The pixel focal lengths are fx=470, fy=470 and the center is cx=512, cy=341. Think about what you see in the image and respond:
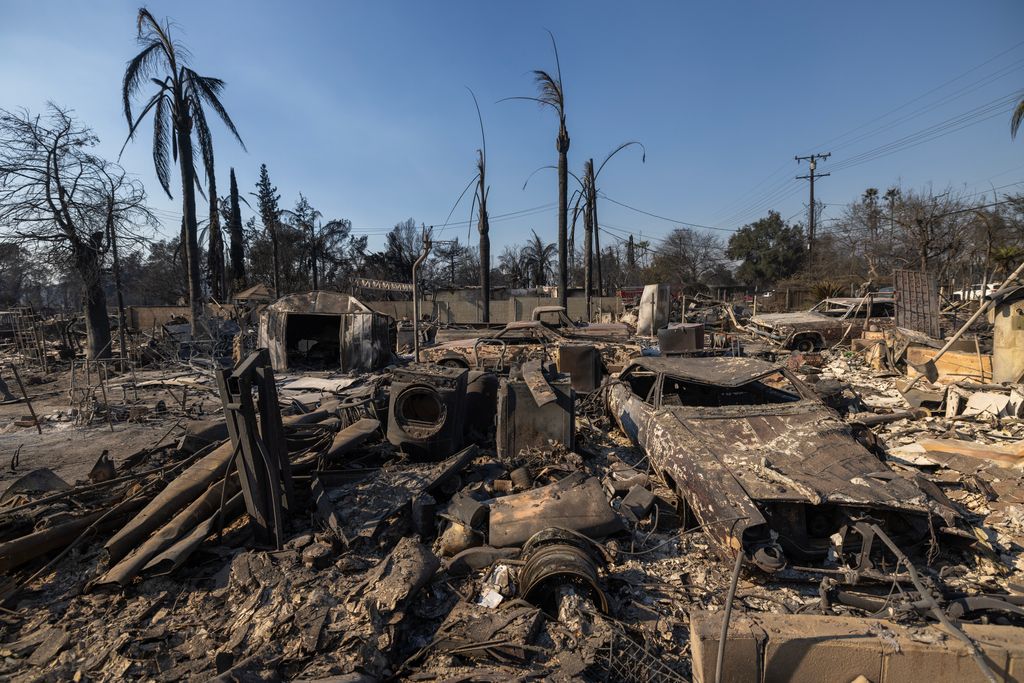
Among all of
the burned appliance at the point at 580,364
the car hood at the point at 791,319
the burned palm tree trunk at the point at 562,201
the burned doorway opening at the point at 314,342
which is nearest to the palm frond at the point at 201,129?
the burned doorway opening at the point at 314,342

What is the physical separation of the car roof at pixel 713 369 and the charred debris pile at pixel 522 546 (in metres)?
0.05

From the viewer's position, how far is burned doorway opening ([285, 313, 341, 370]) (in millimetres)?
13381

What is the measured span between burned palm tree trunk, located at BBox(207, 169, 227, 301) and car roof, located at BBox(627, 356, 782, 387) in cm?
2216

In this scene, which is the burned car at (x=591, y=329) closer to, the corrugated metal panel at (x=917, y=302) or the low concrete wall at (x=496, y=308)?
the corrugated metal panel at (x=917, y=302)

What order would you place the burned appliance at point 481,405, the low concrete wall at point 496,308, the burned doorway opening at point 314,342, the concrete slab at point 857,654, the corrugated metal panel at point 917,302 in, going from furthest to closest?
the low concrete wall at point 496,308
the burned doorway opening at point 314,342
the corrugated metal panel at point 917,302
the burned appliance at point 481,405
the concrete slab at point 857,654

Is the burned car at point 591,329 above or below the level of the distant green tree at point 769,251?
below

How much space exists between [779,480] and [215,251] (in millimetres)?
27223

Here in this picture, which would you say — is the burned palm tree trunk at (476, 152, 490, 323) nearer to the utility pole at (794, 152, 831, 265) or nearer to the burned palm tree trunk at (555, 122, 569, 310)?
the burned palm tree trunk at (555, 122, 569, 310)

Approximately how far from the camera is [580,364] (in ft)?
27.1

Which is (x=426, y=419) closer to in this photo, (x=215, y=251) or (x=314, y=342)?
(x=314, y=342)

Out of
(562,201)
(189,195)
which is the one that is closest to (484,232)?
(562,201)

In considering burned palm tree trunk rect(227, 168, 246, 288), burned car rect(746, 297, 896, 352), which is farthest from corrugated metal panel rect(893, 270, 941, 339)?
burned palm tree trunk rect(227, 168, 246, 288)

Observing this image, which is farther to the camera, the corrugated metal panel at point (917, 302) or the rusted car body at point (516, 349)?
the corrugated metal panel at point (917, 302)

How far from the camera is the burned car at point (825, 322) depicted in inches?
555
